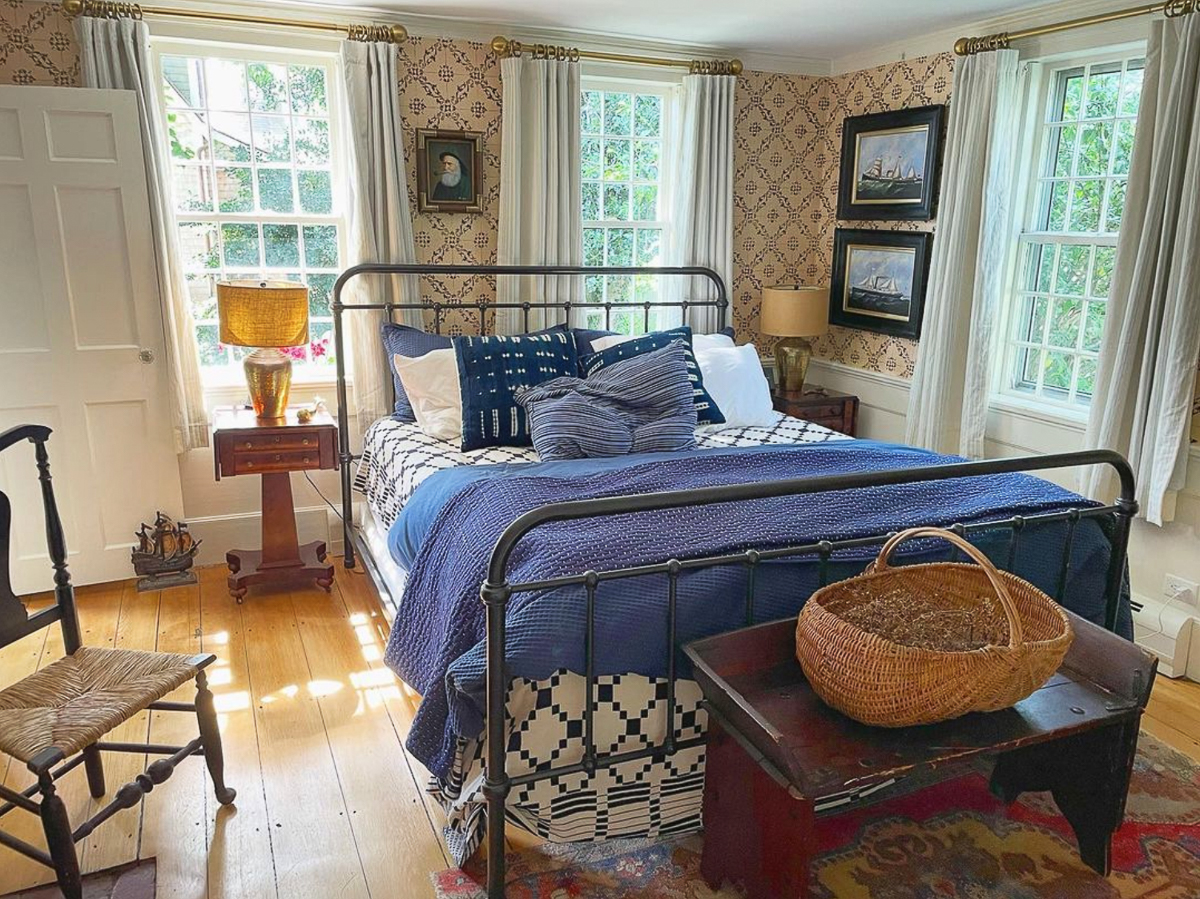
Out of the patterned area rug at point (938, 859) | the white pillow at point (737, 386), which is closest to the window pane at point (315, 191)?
the white pillow at point (737, 386)

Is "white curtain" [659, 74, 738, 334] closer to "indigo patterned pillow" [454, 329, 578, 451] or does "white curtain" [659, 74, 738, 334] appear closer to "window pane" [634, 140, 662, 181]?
"window pane" [634, 140, 662, 181]

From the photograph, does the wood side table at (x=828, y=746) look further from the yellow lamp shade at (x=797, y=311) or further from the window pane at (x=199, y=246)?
the window pane at (x=199, y=246)

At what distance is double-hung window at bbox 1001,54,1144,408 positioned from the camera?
11.1 feet

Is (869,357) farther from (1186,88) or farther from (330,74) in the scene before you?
(330,74)

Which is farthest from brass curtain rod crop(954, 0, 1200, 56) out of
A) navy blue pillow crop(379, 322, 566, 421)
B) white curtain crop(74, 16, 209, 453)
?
white curtain crop(74, 16, 209, 453)

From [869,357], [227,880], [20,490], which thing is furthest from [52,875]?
[869,357]

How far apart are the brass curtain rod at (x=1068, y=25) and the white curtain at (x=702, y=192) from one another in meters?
1.06

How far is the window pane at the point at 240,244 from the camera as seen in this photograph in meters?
3.76

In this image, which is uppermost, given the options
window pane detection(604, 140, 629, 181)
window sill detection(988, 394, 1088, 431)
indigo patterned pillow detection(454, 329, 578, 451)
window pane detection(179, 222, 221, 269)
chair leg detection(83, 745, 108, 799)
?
window pane detection(604, 140, 629, 181)

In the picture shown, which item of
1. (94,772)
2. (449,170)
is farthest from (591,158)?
(94,772)

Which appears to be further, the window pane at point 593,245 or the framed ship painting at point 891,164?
the window pane at point 593,245

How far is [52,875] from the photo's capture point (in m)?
2.05

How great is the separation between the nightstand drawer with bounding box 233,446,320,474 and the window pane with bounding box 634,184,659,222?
6.55 ft

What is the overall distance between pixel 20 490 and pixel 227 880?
216 cm
